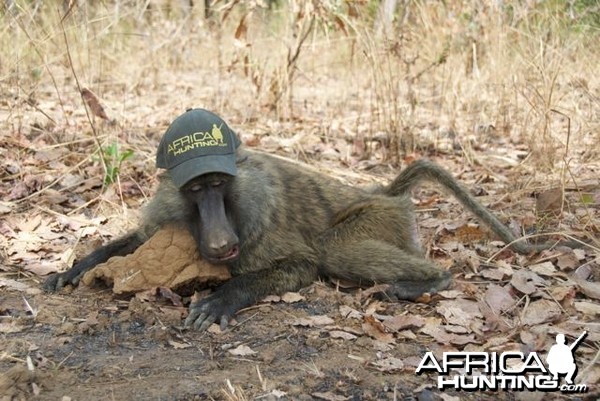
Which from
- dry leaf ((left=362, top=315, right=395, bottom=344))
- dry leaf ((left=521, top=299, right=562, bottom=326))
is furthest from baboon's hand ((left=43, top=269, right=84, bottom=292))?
dry leaf ((left=521, top=299, right=562, bottom=326))

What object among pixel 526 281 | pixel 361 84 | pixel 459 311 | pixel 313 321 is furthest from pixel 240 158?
pixel 361 84

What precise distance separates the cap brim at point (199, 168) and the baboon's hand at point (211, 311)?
1.78 feet

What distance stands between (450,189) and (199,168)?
160 cm

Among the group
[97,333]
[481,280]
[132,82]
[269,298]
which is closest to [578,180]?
[481,280]

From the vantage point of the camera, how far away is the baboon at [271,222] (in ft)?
10.4

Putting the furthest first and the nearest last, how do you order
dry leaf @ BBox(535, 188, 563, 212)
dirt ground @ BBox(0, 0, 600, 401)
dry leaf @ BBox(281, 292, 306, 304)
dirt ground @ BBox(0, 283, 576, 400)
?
dry leaf @ BBox(535, 188, 563, 212) → dry leaf @ BBox(281, 292, 306, 304) → dirt ground @ BBox(0, 0, 600, 401) → dirt ground @ BBox(0, 283, 576, 400)

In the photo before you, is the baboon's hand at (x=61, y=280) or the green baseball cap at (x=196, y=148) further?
the baboon's hand at (x=61, y=280)

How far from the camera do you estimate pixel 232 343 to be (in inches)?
115

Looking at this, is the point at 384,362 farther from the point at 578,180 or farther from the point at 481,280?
the point at 578,180

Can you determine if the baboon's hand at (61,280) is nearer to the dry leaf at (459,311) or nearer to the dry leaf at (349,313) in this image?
the dry leaf at (349,313)

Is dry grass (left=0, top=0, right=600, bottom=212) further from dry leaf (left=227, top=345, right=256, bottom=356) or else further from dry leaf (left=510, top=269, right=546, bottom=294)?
dry leaf (left=227, top=345, right=256, bottom=356)

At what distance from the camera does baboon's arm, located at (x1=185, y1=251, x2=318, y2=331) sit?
3105mm

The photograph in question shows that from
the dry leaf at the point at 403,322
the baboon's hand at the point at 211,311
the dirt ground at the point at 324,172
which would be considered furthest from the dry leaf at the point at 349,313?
the baboon's hand at the point at 211,311

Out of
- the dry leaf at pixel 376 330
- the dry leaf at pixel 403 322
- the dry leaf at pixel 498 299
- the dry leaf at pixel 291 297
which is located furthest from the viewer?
the dry leaf at pixel 291 297
